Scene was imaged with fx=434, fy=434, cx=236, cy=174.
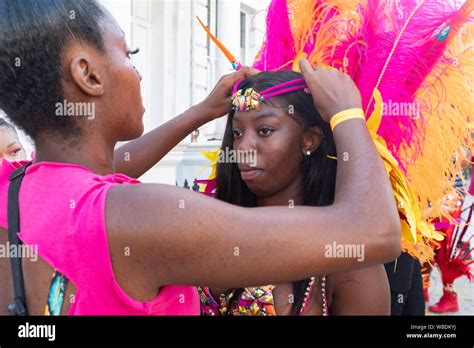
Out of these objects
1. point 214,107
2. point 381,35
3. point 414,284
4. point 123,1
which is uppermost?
point 123,1

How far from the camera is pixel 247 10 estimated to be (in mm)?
10656

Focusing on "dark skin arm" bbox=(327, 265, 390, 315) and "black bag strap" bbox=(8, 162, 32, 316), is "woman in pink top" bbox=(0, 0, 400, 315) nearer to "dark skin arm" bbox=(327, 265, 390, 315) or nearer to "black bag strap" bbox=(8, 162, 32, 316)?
"black bag strap" bbox=(8, 162, 32, 316)

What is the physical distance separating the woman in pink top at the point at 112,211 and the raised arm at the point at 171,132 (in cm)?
85

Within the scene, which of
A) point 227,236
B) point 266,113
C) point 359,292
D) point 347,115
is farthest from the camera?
point 266,113

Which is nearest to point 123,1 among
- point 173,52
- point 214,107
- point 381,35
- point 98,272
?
point 173,52

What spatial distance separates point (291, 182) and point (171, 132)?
2.05ft

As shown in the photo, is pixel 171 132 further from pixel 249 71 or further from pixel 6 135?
pixel 6 135

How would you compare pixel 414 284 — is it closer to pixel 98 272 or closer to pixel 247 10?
pixel 98 272

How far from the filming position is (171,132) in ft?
6.73

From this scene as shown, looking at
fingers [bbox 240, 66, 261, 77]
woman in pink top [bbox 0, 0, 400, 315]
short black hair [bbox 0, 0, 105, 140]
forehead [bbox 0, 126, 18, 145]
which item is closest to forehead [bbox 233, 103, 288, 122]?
fingers [bbox 240, 66, 261, 77]

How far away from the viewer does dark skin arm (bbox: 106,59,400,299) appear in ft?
2.97

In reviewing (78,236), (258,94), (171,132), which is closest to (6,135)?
(171,132)

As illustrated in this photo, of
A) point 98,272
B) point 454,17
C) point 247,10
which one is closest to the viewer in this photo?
point 98,272

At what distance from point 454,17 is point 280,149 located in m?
0.84
